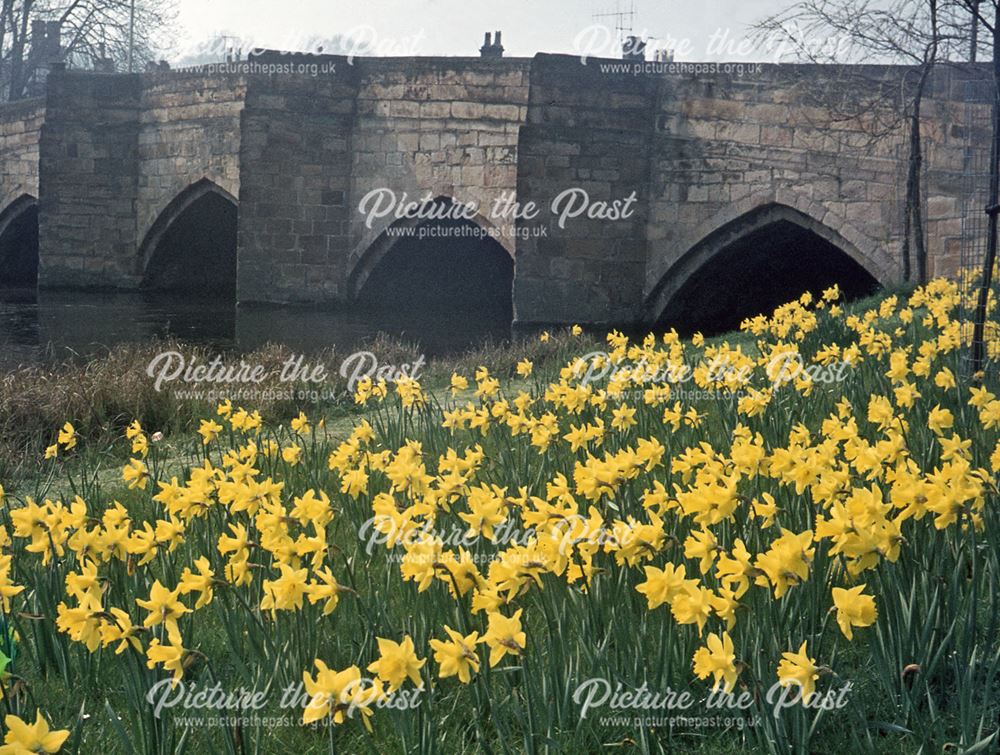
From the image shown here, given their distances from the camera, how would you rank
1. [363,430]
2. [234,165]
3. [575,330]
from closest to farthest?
[363,430], [575,330], [234,165]

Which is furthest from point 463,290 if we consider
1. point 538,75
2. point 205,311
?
point 538,75

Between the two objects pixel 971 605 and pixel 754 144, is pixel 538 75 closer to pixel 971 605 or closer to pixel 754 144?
pixel 754 144

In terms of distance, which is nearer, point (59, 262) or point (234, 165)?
point (234, 165)

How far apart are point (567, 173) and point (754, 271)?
3.58 m

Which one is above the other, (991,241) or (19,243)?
(19,243)

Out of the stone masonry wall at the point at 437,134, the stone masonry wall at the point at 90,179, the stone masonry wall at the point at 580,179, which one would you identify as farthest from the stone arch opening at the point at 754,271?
the stone masonry wall at the point at 90,179

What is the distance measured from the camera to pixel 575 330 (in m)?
7.61

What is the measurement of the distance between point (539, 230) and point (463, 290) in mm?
6127

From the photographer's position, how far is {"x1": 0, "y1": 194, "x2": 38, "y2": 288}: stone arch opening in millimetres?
26859

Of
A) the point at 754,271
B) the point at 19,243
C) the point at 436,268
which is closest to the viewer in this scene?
the point at 754,271

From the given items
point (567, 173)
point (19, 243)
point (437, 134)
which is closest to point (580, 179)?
point (567, 173)

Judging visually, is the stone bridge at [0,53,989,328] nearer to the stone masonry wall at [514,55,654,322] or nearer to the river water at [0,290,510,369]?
the stone masonry wall at [514,55,654,322]

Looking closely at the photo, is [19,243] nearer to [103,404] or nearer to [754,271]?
[754,271]

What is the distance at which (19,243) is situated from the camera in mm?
28547
